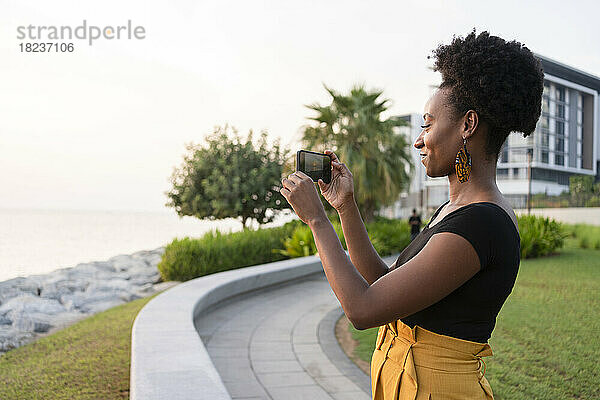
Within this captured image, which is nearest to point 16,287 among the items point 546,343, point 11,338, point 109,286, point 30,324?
point 109,286

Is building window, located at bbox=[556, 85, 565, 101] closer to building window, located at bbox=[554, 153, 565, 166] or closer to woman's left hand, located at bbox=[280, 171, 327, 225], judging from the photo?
building window, located at bbox=[554, 153, 565, 166]

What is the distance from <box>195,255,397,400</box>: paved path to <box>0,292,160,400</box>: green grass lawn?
90 cm

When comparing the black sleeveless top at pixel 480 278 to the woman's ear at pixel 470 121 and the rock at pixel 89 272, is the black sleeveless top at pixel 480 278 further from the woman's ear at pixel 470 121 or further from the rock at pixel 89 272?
the rock at pixel 89 272

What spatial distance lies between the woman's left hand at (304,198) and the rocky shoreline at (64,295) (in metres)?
5.67

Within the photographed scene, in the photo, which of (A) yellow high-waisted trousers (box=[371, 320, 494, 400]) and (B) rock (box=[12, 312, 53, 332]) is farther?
(B) rock (box=[12, 312, 53, 332])

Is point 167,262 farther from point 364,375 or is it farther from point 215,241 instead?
point 364,375

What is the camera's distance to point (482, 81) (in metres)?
1.31

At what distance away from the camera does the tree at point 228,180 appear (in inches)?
689

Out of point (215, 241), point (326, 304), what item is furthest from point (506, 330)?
point (215, 241)

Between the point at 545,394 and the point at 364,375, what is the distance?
58.9 inches

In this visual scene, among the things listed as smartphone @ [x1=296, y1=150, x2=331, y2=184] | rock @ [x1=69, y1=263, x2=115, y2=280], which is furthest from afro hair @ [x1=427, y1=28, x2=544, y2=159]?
rock @ [x1=69, y1=263, x2=115, y2=280]

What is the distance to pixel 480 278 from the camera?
4.15 ft

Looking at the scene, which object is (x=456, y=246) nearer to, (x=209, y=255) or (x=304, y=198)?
(x=304, y=198)

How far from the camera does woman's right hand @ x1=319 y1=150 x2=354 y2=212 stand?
1.71 metres
